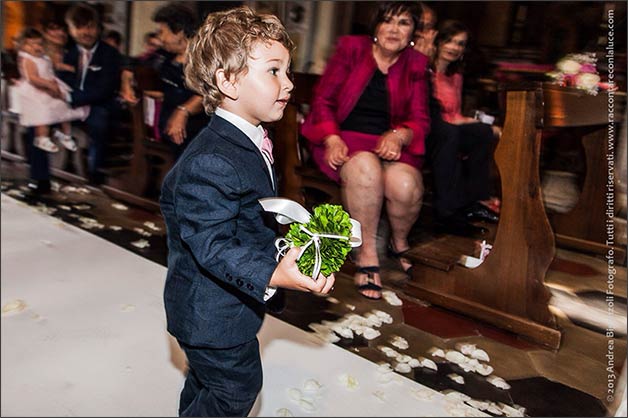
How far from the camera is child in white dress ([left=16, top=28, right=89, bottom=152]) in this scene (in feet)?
4.36

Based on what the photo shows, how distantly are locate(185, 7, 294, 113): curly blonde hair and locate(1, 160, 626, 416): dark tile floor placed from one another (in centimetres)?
35

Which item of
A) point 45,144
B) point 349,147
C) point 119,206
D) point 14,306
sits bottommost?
point 14,306

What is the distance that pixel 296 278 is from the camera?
1.52 feet

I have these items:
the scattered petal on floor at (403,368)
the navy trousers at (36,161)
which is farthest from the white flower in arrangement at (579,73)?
the navy trousers at (36,161)

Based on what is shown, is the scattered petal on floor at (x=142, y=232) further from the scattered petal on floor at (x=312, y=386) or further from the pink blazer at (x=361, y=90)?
the pink blazer at (x=361, y=90)

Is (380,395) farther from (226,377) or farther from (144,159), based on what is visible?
(144,159)

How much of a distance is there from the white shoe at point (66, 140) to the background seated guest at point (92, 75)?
0.05 meters

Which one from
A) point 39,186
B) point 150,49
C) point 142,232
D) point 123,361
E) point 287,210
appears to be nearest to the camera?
point 287,210

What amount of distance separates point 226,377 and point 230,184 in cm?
Answer: 25

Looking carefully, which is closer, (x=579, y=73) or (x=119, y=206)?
(x=579, y=73)

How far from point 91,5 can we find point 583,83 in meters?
1.00

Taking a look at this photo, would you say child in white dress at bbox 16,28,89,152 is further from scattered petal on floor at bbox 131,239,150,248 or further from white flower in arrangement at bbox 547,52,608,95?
white flower in arrangement at bbox 547,52,608,95

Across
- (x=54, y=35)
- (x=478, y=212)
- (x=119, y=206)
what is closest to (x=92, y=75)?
(x=54, y=35)

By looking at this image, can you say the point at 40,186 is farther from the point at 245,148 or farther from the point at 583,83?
the point at 583,83
